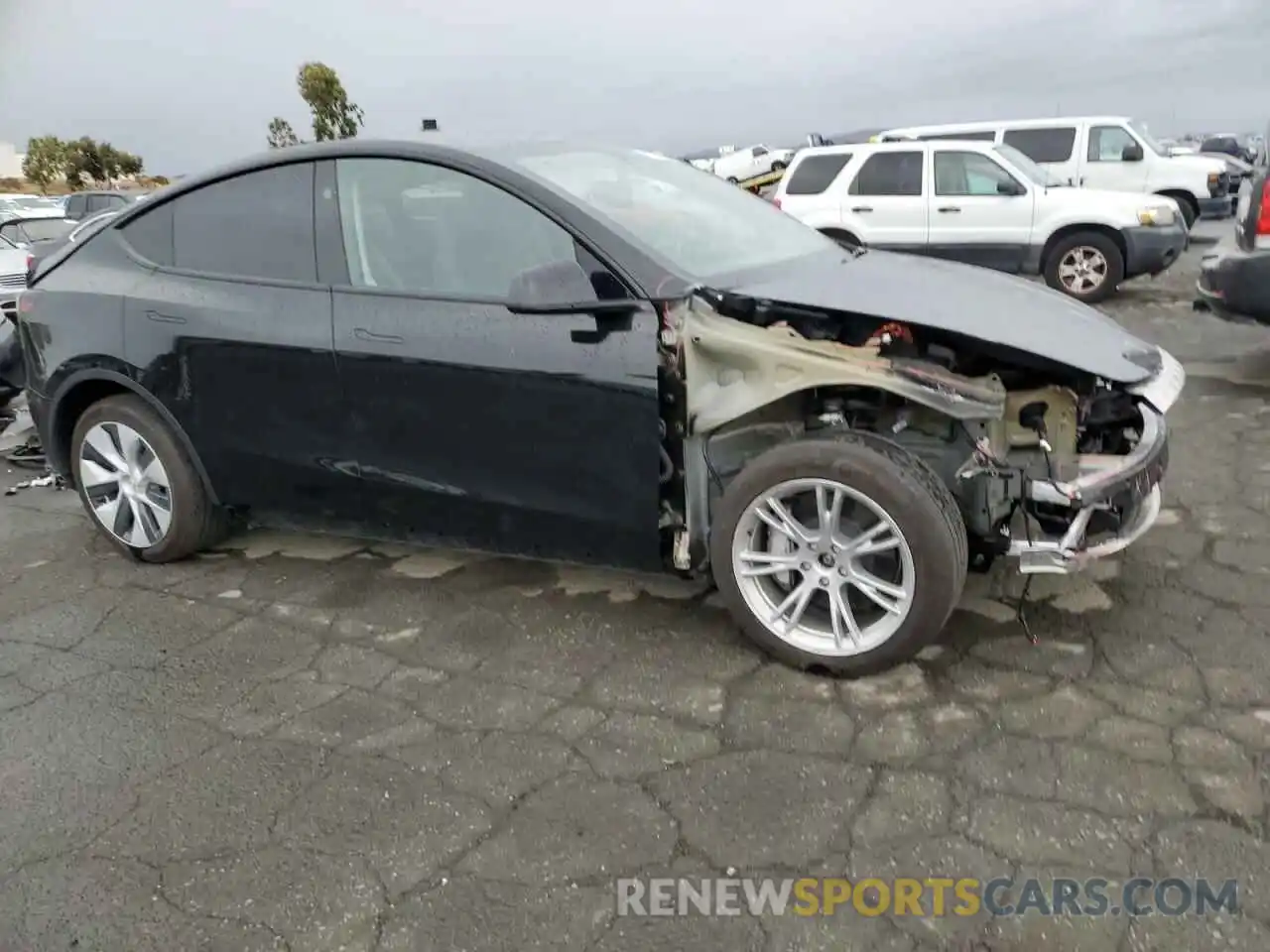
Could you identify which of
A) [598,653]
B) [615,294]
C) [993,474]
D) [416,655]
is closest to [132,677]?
[416,655]

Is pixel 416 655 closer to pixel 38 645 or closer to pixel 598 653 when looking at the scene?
pixel 598 653

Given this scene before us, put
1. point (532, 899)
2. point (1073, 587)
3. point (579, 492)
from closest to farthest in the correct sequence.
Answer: point (532, 899) < point (579, 492) < point (1073, 587)

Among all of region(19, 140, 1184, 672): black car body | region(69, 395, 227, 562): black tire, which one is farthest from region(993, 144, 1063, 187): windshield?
region(69, 395, 227, 562): black tire

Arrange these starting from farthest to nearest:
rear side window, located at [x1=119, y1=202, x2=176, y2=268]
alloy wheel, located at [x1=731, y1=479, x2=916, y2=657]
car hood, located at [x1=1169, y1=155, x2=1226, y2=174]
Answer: car hood, located at [x1=1169, y1=155, x2=1226, y2=174] → rear side window, located at [x1=119, y1=202, x2=176, y2=268] → alloy wheel, located at [x1=731, y1=479, x2=916, y2=657]

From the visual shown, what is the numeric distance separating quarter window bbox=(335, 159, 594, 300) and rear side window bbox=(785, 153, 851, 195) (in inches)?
319

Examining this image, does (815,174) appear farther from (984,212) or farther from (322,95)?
(322,95)

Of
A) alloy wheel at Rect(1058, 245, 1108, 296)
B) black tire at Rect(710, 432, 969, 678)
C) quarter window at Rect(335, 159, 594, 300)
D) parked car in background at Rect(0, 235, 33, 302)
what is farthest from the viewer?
parked car in background at Rect(0, 235, 33, 302)

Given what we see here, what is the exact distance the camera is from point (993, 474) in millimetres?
2900

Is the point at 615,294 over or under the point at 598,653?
over

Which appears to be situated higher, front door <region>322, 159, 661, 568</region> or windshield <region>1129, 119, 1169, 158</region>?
windshield <region>1129, 119, 1169, 158</region>

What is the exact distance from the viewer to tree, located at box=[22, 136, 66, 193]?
150ft

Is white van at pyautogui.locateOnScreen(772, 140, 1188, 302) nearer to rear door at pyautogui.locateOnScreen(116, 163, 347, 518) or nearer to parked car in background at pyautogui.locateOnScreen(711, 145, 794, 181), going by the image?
rear door at pyautogui.locateOnScreen(116, 163, 347, 518)

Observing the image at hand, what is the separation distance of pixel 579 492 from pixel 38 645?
2134mm

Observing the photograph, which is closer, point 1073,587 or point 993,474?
point 993,474
